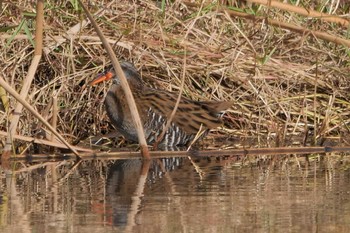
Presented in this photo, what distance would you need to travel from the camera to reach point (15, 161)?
27.1 feet

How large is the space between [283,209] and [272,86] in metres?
4.16

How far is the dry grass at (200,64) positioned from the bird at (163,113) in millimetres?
273

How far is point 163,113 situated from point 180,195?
9.37 ft

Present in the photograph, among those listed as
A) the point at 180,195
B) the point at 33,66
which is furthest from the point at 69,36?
the point at 180,195

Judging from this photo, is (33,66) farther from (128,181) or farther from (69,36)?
(69,36)

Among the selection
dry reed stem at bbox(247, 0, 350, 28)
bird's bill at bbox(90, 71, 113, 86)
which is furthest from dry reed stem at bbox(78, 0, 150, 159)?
dry reed stem at bbox(247, 0, 350, 28)

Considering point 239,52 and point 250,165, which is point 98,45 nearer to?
point 239,52

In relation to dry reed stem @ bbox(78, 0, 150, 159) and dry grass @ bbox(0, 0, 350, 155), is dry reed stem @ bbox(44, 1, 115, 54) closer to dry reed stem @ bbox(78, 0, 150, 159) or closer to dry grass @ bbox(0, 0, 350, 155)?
dry grass @ bbox(0, 0, 350, 155)

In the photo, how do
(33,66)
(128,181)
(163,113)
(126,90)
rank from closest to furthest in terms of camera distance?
(128,181) → (126,90) → (33,66) → (163,113)

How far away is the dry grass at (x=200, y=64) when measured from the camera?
9.47 metres

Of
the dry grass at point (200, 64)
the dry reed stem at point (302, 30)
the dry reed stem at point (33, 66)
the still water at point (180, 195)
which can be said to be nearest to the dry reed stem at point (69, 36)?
the dry grass at point (200, 64)

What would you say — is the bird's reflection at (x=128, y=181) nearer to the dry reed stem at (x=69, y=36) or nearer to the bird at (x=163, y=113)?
the bird at (x=163, y=113)

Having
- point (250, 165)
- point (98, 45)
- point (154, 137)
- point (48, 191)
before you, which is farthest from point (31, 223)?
point (98, 45)

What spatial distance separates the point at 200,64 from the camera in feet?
33.0
